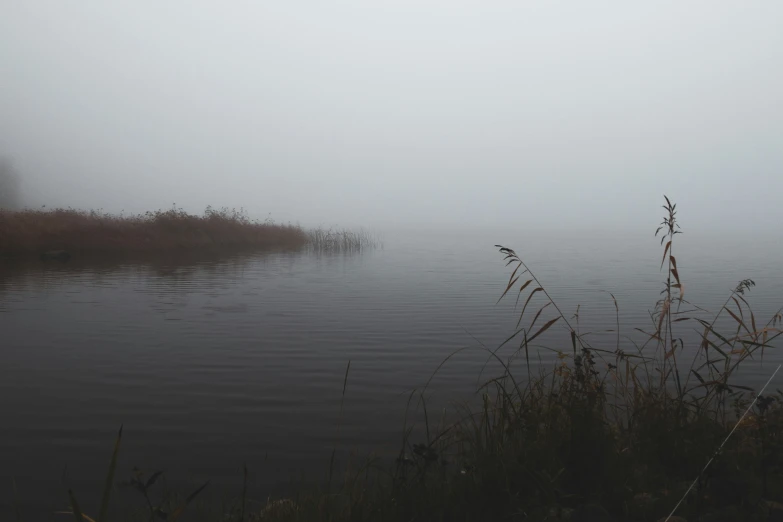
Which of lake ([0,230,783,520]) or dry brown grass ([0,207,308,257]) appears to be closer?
lake ([0,230,783,520])

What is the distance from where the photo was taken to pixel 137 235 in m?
29.0

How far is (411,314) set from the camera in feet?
39.5

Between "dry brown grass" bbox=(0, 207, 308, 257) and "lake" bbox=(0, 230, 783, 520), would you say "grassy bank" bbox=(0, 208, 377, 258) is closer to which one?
"dry brown grass" bbox=(0, 207, 308, 257)

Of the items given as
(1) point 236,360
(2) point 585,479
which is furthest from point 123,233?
(2) point 585,479

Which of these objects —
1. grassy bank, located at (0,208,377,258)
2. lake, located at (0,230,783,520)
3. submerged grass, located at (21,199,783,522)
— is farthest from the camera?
grassy bank, located at (0,208,377,258)

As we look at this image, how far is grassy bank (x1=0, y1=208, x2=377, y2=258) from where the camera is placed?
24.6 meters

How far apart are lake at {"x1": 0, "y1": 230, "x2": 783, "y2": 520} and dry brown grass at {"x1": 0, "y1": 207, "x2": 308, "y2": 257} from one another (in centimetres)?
742

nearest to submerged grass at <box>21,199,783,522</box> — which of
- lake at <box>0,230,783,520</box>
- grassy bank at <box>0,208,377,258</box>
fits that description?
lake at <box>0,230,783,520</box>

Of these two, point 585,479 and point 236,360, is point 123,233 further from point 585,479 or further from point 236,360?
point 585,479

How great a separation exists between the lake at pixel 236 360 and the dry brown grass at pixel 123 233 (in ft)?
24.4

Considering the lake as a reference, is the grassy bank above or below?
above

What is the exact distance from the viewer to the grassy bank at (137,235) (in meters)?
24.6

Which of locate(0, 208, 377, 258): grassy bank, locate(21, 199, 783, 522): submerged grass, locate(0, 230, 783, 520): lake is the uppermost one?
locate(0, 208, 377, 258): grassy bank

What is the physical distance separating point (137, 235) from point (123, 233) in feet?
2.47
